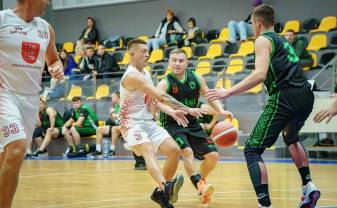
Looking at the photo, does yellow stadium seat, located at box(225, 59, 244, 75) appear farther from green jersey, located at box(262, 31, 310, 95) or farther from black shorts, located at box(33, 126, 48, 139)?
green jersey, located at box(262, 31, 310, 95)

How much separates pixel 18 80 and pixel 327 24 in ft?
46.3

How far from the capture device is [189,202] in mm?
7410

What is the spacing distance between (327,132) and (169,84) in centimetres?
629

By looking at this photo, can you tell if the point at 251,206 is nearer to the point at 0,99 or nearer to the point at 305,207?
the point at 305,207

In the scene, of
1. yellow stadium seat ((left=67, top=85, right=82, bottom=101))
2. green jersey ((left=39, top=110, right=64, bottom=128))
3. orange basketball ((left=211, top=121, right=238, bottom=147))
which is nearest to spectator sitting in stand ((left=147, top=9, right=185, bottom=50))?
yellow stadium seat ((left=67, top=85, right=82, bottom=101))

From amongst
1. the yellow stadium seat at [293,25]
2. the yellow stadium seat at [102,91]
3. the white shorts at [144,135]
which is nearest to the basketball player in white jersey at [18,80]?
the white shorts at [144,135]

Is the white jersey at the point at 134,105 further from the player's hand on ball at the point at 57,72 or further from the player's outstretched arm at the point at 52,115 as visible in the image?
the player's outstretched arm at the point at 52,115

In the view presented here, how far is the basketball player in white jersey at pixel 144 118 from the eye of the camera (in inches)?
263

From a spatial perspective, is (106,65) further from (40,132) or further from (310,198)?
(310,198)

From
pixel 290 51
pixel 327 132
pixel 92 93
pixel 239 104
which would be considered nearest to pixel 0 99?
pixel 290 51

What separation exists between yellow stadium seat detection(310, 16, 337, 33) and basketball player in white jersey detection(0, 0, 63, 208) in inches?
528

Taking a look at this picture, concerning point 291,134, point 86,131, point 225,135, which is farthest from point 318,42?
point 291,134

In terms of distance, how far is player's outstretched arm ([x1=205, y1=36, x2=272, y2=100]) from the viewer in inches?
220

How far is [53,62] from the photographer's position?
18.7 feet
